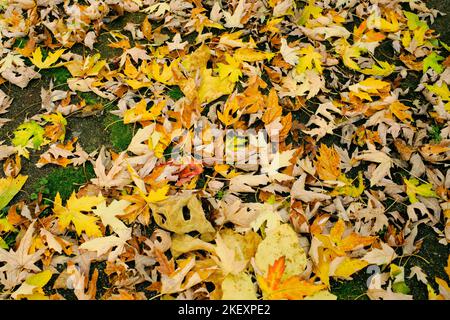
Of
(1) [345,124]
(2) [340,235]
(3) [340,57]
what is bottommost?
(2) [340,235]

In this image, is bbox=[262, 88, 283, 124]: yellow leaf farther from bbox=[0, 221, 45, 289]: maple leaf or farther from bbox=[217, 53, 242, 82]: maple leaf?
bbox=[0, 221, 45, 289]: maple leaf

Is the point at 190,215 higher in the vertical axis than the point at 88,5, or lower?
lower

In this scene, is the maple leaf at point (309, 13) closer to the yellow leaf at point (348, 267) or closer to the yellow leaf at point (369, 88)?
the yellow leaf at point (369, 88)

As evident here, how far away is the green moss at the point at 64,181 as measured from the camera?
7.00 ft

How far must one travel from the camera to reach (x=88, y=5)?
3.04 meters

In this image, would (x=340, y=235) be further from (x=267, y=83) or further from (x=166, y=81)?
(x=166, y=81)

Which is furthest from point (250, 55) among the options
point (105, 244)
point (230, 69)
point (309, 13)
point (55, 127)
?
point (105, 244)

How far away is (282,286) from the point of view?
5.63ft

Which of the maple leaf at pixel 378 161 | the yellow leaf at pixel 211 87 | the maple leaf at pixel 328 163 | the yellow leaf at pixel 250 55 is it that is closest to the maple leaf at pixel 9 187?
the yellow leaf at pixel 211 87

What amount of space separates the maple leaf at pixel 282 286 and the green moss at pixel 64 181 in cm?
116

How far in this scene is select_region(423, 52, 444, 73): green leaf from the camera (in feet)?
8.50

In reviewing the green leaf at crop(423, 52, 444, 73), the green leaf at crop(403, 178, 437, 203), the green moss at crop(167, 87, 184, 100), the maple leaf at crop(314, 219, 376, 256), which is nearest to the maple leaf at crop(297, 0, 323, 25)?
the green leaf at crop(423, 52, 444, 73)
